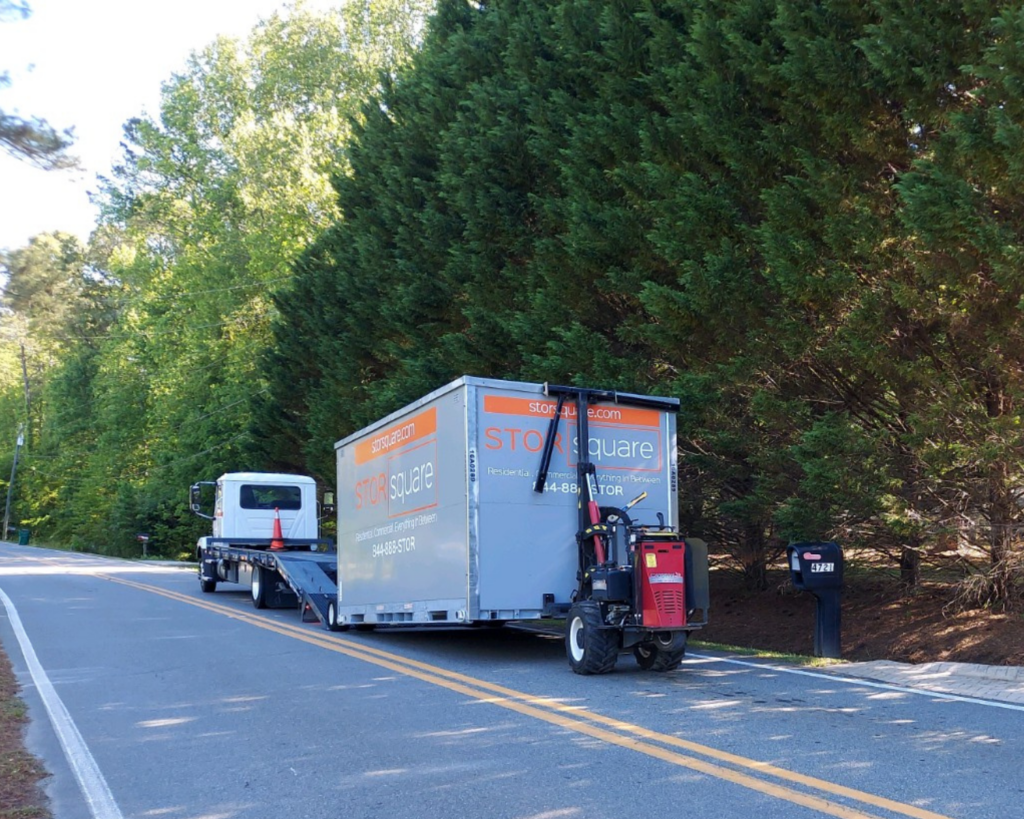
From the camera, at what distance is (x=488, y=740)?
741cm

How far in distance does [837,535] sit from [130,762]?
8.69m

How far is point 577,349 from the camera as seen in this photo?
51.1 ft

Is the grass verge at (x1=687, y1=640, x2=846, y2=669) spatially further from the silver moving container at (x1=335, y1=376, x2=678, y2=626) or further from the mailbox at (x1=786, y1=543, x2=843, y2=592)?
the silver moving container at (x1=335, y1=376, x2=678, y2=626)

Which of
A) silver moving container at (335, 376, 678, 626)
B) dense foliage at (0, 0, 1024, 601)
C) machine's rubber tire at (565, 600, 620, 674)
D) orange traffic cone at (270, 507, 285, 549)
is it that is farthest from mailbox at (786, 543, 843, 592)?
orange traffic cone at (270, 507, 285, 549)

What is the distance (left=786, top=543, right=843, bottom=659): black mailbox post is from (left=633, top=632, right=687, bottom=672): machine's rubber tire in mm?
1684

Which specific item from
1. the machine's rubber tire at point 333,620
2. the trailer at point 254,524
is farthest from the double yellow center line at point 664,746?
the trailer at point 254,524

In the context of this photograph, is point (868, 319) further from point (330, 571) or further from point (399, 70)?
point (399, 70)

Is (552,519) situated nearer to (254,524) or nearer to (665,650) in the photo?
(665,650)

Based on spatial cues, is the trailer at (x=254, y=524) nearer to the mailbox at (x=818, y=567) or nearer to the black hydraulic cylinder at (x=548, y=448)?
the black hydraulic cylinder at (x=548, y=448)

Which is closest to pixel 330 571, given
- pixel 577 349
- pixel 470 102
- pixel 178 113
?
pixel 577 349

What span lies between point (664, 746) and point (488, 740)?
49.8 inches

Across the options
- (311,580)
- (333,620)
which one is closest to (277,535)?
(311,580)

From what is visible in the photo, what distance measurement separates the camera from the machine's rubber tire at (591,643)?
1020cm

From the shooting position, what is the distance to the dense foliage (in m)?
10.9
